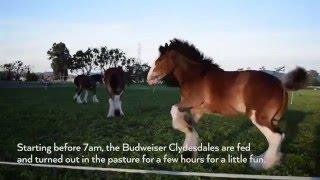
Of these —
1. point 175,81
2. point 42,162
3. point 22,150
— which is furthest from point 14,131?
point 175,81

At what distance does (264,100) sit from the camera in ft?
24.1

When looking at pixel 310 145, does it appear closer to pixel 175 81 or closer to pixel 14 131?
pixel 175 81

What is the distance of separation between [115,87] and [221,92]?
8.36 metres

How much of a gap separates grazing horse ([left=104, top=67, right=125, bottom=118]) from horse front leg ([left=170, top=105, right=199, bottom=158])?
23.9 ft

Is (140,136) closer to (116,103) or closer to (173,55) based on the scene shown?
(173,55)

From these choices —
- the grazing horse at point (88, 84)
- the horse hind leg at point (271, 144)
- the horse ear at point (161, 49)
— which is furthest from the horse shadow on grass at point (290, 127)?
the grazing horse at point (88, 84)

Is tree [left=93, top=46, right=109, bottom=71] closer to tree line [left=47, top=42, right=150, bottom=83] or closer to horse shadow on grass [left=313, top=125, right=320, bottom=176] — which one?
tree line [left=47, top=42, right=150, bottom=83]

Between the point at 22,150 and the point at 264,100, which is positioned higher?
the point at 264,100

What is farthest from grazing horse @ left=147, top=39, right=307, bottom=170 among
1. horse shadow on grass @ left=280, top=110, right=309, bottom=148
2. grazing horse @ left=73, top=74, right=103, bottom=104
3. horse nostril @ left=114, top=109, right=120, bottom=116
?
Result: grazing horse @ left=73, top=74, right=103, bottom=104

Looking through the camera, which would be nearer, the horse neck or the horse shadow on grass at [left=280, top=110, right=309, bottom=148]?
the horse neck

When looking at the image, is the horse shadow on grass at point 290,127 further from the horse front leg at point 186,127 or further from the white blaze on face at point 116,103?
the white blaze on face at point 116,103

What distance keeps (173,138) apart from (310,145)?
321 centimetres

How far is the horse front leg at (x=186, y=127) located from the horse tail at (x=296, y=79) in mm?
1977

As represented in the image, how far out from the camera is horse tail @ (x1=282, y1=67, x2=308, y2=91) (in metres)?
7.84
